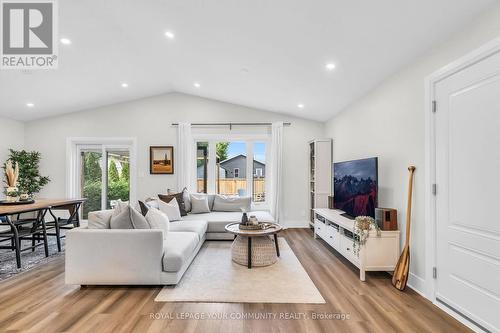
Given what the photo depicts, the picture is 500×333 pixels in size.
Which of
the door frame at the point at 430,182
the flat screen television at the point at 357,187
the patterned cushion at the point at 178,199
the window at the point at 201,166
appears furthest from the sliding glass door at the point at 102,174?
the door frame at the point at 430,182

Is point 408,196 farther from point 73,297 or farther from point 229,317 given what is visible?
point 73,297

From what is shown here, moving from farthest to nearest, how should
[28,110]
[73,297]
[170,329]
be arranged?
[28,110], [73,297], [170,329]

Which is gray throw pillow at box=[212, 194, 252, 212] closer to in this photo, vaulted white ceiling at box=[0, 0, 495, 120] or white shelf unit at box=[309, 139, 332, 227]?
white shelf unit at box=[309, 139, 332, 227]

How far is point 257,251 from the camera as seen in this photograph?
11.2 feet

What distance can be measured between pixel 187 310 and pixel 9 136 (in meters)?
5.95

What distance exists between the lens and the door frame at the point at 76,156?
598 centimetres

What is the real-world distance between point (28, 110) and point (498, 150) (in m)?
7.36

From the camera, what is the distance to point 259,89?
480cm

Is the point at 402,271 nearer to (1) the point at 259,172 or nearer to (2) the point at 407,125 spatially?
(2) the point at 407,125

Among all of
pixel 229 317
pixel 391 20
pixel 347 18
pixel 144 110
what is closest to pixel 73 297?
pixel 229 317

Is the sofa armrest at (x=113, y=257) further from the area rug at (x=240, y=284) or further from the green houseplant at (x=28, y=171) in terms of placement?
the green houseplant at (x=28, y=171)

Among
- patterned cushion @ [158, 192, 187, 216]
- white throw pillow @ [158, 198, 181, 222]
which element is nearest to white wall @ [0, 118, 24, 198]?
patterned cushion @ [158, 192, 187, 216]

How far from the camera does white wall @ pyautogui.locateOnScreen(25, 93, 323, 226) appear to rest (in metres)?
5.99

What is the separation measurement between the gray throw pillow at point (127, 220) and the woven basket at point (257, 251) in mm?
1229
